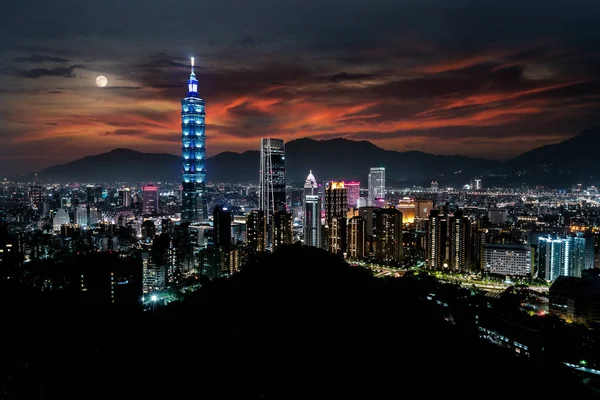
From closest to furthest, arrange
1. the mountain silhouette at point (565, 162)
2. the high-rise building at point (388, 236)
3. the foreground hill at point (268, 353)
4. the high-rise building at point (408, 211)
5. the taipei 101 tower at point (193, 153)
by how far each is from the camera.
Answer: the foreground hill at point (268, 353) → the high-rise building at point (388, 236) → the high-rise building at point (408, 211) → the taipei 101 tower at point (193, 153) → the mountain silhouette at point (565, 162)

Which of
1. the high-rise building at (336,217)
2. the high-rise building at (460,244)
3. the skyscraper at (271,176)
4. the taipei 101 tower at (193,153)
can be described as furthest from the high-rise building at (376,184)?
the high-rise building at (460,244)

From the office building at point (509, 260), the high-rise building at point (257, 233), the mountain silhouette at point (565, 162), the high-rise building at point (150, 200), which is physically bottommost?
the office building at point (509, 260)

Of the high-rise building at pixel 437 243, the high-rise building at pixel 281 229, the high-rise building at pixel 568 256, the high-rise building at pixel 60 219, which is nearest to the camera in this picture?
the high-rise building at pixel 568 256

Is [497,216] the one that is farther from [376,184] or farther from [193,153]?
[193,153]

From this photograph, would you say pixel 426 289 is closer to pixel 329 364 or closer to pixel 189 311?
pixel 189 311

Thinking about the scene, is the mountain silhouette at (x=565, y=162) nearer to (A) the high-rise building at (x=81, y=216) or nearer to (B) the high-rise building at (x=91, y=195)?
(B) the high-rise building at (x=91, y=195)

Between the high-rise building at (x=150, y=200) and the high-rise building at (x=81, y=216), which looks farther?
the high-rise building at (x=150, y=200)

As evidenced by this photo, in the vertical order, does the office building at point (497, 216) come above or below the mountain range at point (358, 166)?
below
